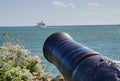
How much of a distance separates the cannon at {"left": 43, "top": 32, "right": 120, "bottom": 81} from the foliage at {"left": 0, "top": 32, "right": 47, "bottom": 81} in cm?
248

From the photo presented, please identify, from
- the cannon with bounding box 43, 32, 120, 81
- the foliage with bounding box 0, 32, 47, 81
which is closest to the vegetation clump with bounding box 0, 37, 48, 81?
the foliage with bounding box 0, 32, 47, 81

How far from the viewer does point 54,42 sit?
5.73 m

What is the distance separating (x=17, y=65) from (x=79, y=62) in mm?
6198

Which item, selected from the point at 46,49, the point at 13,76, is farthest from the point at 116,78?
the point at 13,76

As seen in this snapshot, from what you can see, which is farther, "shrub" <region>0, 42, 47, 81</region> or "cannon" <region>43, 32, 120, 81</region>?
"shrub" <region>0, 42, 47, 81</region>

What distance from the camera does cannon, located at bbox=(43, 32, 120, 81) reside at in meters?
3.33

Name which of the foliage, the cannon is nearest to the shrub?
the foliage

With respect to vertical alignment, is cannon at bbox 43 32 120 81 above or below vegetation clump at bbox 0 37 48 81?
above

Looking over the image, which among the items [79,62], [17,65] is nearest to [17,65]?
[17,65]

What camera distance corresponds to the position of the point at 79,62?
4062mm

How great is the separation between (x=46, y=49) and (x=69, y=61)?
1765 mm

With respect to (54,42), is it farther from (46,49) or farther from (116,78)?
(116,78)

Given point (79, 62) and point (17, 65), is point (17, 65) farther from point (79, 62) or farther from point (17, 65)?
point (79, 62)

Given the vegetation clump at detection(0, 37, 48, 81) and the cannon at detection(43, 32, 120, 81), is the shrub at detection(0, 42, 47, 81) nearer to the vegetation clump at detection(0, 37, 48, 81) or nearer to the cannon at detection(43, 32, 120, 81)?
the vegetation clump at detection(0, 37, 48, 81)
